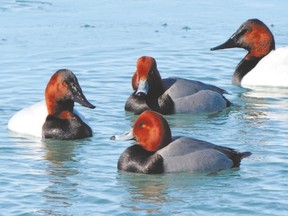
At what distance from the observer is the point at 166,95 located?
12312 mm

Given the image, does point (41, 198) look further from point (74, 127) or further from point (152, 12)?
point (152, 12)

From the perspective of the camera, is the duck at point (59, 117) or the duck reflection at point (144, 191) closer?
the duck reflection at point (144, 191)

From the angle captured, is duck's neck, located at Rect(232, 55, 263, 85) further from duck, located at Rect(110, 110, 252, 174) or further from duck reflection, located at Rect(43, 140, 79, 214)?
Answer: duck, located at Rect(110, 110, 252, 174)

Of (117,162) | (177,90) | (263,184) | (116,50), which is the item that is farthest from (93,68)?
(263,184)

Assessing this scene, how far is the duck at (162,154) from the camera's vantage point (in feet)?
30.4

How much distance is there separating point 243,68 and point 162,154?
17.3ft

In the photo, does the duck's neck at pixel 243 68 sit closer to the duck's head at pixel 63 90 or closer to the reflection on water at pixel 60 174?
the duck's head at pixel 63 90

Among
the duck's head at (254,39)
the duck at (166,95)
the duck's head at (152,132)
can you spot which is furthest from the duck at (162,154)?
the duck's head at (254,39)

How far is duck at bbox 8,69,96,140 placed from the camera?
1093cm

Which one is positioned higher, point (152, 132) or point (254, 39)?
point (254, 39)

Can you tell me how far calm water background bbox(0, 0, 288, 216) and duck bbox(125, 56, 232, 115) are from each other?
0.22 m

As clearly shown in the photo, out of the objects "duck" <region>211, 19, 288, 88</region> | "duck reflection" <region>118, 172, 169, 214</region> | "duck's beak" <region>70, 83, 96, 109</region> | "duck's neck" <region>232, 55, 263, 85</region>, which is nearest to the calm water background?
"duck reflection" <region>118, 172, 169, 214</region>

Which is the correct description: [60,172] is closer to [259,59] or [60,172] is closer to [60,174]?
[60,174]

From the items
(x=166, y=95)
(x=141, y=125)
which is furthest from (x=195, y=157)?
(x=166, y=95)
